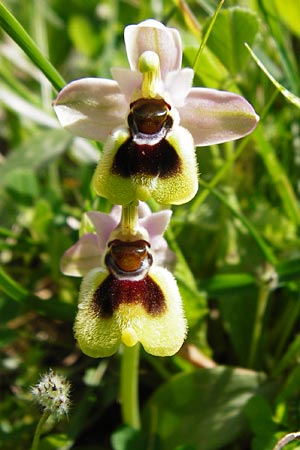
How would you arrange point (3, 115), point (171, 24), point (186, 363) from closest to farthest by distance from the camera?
1. point (186, 363)
2. point (171, 24)
3. point (3, 115)

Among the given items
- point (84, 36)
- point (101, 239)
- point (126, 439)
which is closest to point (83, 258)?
point (101, 239)

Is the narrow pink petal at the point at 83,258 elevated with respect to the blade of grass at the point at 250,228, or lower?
elevated

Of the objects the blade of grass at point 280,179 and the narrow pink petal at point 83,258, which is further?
the blade of grass at point 280,179

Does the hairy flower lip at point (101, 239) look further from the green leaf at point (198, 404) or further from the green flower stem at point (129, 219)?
the green leaf at point (198, 404)

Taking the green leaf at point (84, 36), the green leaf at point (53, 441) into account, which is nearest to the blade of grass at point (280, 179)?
the green leaf at point (53, 441)

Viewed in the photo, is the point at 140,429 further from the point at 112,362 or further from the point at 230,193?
the point at 230,193

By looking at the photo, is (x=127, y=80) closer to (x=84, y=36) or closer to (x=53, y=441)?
(x=53, y=441)

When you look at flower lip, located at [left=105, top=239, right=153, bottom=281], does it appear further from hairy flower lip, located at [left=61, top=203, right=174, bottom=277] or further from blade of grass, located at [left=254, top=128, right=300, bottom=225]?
blade of grass, located at [left=254, top=128, right=300, bottom=225]

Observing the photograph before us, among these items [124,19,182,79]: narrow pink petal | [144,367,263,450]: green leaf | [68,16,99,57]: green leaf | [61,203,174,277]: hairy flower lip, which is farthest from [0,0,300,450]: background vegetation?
[68,16,99,57]: green leaf

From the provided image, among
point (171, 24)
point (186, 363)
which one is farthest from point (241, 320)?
point (171, 24)
